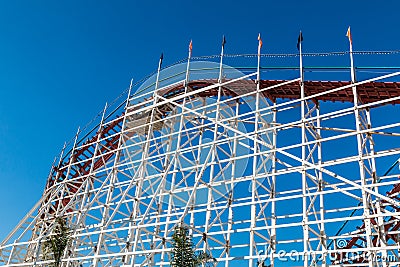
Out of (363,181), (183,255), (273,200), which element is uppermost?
(363,181)

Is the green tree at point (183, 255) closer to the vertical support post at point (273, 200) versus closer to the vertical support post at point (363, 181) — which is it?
the vertical support post at point (273, 200)

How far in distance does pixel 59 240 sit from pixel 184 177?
Result: 4.20 metres

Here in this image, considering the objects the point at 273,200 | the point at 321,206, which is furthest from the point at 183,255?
the point at 321,206

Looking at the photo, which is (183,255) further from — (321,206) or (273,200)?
(321,206)

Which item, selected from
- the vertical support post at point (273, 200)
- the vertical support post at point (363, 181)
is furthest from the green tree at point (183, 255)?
the vertical support post at point (363, 181)

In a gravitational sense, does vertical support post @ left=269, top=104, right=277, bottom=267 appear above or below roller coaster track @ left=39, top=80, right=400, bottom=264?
below

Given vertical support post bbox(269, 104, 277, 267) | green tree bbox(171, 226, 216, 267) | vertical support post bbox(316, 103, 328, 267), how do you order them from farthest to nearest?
vertical support post bbox(269, 104, 277, 267) → vertical support post bbox(316, 103, 328, 267) → green tree bbox(171, 226, 216, 267)

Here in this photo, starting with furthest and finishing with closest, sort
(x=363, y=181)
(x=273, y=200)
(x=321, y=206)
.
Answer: (x=321, y=206), (x=273, y=200), (x=363, y=181)

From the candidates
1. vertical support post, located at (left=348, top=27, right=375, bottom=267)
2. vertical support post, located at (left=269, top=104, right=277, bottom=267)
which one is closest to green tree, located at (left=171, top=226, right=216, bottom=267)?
vertical support post, located at (left=269, top=104, right=277, bottom=267)

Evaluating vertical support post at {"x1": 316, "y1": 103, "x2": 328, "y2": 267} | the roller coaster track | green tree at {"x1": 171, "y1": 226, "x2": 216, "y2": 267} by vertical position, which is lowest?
green tree at {"x1": 171, "y1": 226, "x2": 216, "y2": 267}

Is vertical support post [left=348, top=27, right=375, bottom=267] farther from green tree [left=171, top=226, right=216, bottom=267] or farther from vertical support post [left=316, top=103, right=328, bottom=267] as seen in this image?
green tree [left=171, top=226, right=216, bottom=267]

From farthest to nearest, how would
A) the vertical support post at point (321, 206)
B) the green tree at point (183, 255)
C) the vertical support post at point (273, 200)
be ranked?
the vertical support post at point (273, 200), the vertical support post at point (321, 206), the green tree at point (183, 255)

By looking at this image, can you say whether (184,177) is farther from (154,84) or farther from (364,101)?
(364,101)

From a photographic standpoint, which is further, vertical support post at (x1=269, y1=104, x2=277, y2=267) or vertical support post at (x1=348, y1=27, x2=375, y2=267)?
vertical support post at (x1=269, y1=104, x2=277, y2=267)
